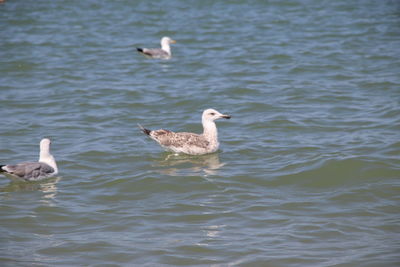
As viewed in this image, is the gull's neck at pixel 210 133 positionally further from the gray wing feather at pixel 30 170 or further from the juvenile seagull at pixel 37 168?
the gray wing feather at pixel 30 170

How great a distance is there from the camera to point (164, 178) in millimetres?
10031

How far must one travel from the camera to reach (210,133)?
1160 cm

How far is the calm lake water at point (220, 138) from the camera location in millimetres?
7664

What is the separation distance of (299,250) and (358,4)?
19.2m

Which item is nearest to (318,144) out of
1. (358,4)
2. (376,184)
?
(376,184)

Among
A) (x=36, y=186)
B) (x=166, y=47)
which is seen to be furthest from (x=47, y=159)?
(x=166, y=47)

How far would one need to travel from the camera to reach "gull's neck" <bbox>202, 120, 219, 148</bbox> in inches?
452

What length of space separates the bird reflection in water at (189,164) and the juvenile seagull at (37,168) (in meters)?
1.75

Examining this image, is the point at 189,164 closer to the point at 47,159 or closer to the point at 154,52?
the point at 47,159

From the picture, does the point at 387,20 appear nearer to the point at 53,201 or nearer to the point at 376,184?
the point at 376,184

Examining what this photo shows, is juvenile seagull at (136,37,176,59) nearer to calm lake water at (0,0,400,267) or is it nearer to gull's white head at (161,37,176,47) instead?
gull's white head at (161,37,176,47)

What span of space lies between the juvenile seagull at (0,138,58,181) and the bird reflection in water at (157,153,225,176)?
1753mm

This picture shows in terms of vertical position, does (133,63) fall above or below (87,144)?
above

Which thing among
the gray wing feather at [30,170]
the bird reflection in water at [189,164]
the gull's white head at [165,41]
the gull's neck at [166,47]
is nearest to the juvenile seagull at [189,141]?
the bird reflection in water at [189,164]
